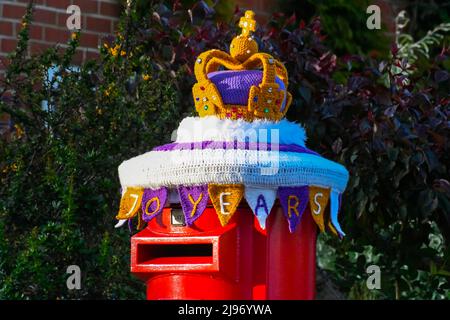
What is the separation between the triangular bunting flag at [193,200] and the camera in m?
3.42

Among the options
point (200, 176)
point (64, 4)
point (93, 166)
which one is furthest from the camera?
point (64, 4)

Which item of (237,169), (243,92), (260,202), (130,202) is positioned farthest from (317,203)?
(130,202)

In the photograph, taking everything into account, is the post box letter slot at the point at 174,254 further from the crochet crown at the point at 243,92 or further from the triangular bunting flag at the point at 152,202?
the crochet crown at the point at 243,92

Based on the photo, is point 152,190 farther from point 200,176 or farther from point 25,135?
point 25,135

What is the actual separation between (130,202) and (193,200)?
0.32 meters

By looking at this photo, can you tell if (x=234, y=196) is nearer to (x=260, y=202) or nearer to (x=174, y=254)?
(x=260, y=202)

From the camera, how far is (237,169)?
3.37m

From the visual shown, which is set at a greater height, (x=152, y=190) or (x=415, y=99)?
(x=415, y=99)

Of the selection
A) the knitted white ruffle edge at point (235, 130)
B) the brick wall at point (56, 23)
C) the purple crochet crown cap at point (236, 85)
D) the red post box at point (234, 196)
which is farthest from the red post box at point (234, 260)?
the brick wall at point (56, 23)

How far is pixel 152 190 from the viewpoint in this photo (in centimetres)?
355

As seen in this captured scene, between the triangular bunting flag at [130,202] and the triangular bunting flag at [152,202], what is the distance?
0.04m

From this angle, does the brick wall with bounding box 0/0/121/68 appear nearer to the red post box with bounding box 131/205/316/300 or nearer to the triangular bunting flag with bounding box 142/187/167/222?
the triangular bunting flag with bounding box 142/187/167/222
